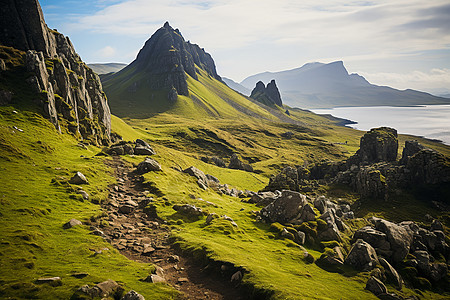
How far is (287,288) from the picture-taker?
672 inches

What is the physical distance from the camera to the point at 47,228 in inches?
762

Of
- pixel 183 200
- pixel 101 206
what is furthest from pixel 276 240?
pixel 101 206

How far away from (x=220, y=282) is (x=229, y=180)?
259 feet

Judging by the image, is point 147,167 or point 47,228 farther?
point 147,167

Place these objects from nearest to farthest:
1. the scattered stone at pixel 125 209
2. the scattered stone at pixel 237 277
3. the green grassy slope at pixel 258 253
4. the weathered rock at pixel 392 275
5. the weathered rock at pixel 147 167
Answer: the green grassy slope at pixel 258 253
the scattered stone at pixel 237 277
the weathered rock at pixel 392 275
the scattered stone at pixel 125 209
the weathered rock at pixel 147 167

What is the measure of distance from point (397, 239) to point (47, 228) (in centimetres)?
3340

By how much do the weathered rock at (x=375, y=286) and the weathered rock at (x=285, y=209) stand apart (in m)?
11.4

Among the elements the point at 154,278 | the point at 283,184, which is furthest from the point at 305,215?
the point at 283,184

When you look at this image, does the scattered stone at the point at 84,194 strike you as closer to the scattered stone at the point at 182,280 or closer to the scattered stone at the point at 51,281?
the scattered stone at the point at 51,281

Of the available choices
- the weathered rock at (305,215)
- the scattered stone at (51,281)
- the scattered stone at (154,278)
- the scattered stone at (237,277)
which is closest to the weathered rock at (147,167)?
the weathered rock at (305,215)

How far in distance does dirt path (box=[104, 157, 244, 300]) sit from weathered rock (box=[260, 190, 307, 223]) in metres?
13.4

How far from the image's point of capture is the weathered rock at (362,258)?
2317cm

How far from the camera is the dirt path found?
57.1 ft

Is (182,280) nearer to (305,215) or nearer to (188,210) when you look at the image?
(188,210)
